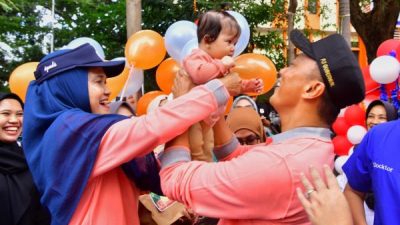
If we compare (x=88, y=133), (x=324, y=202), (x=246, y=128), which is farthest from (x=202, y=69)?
(x=246, y=128)

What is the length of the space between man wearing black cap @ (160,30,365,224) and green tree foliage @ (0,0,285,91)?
272 inches

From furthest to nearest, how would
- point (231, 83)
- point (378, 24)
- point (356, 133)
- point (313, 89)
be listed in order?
point (378, 24), point (356, 133), point (231, 83), point (313, 89)

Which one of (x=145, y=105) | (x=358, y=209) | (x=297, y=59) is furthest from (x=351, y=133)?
(x=297, y=59)

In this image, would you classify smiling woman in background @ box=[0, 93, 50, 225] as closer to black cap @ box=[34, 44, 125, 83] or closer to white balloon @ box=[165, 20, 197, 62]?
black cap @ box=[34, 44, 125, 83]

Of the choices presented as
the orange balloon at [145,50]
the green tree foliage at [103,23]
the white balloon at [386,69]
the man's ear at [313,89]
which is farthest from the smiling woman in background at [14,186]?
the green tree foliage at [103,23]

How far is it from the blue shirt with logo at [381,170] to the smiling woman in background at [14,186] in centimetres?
192

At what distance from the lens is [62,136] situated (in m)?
1.87

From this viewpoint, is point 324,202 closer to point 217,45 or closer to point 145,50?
point 217,45

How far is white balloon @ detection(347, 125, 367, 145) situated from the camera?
15.8 feet

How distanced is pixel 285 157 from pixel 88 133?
2.53 feet

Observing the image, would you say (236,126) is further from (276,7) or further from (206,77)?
(276,7)

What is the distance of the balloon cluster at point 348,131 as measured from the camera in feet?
15.8

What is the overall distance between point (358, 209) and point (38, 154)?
4.45ft

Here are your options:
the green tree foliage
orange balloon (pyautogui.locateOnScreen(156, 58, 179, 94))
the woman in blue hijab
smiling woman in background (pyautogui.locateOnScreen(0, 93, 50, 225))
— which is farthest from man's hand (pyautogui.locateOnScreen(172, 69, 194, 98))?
the green tree foliage
